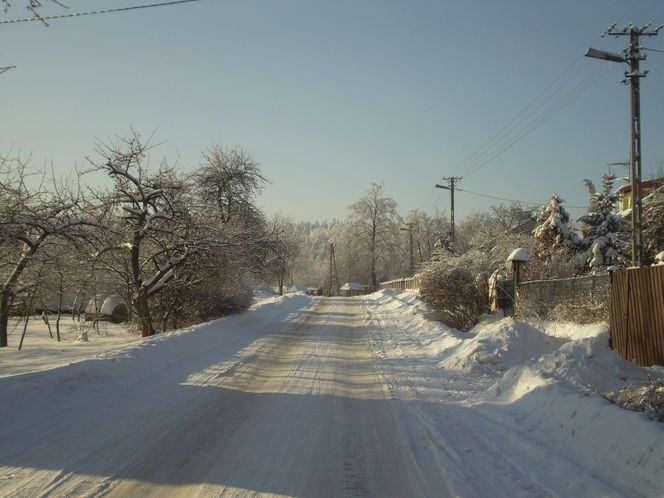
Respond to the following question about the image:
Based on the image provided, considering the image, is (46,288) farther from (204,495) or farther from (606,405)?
(606,405)

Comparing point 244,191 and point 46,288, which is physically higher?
point 244,191

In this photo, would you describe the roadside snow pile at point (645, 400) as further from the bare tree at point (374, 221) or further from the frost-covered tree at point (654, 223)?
the bare tree at point (374, 221)

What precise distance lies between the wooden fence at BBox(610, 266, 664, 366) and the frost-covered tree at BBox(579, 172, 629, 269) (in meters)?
13.6

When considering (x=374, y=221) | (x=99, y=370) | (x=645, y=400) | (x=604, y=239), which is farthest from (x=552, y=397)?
(x=374, y=221)

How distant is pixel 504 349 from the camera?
12117mm

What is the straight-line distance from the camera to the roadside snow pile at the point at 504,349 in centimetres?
1189

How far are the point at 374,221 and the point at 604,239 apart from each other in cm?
5375

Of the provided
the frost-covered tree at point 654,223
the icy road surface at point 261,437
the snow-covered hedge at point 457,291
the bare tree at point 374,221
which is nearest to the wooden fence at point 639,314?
the icy road surface at point 261,437

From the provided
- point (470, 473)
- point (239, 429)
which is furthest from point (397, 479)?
point (239, 429)

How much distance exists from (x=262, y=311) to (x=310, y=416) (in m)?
23.1

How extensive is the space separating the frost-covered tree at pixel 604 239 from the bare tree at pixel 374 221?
49987 mm

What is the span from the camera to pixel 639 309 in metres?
11.4

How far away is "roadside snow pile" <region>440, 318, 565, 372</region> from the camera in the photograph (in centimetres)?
1189

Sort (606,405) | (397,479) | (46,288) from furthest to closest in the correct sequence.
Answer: (46,288)
(606,405)
(397,479)
